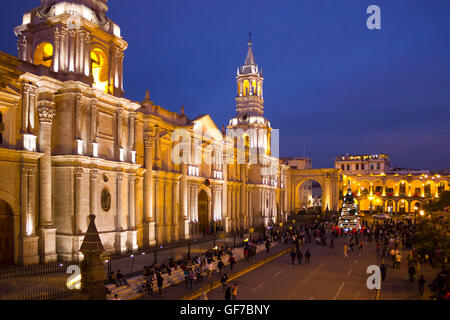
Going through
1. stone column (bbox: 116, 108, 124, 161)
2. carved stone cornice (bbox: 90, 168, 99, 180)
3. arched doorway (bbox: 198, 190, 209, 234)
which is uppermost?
stone column (bbox: 116, 108, 124, 161)

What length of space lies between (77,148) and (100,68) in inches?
291

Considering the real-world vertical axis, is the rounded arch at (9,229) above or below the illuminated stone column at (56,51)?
below

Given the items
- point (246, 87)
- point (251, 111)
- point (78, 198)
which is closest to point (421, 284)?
point (78, 198)

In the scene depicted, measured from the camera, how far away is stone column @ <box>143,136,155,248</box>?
32188mm

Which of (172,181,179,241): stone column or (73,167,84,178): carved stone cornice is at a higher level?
(73,167,84,178): carved stone cornice

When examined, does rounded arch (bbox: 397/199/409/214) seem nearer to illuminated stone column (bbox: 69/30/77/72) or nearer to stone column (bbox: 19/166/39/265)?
illuminated stone column (bbox: 69/30/77/72)

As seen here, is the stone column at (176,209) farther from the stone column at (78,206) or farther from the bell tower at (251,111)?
the bell tower at (251,111)

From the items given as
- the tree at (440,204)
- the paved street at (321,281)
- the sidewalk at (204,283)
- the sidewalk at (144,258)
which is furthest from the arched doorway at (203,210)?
the tree at (440,204)

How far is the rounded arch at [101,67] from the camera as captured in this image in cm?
2819

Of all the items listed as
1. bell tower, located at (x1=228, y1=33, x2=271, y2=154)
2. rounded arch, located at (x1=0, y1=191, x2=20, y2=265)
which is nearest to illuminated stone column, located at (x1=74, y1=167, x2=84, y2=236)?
rounded arch, located at (x1=0, y1=191, x2=20, y2=265)

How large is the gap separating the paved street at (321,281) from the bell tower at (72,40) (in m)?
15.9

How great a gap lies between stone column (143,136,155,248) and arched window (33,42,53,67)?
9.60m

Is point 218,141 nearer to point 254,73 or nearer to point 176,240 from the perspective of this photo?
point 176,240

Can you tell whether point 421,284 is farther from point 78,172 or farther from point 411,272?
point 78,172
